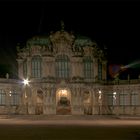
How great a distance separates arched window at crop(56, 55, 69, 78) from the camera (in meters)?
80.4

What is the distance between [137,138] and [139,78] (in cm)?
4878

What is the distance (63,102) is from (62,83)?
5378mm

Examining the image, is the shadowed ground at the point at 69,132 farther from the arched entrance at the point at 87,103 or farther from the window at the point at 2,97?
the arched entrance at the point at 87,103

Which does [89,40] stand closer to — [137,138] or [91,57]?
[91,57]

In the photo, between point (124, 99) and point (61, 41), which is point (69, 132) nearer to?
point (124, 99)

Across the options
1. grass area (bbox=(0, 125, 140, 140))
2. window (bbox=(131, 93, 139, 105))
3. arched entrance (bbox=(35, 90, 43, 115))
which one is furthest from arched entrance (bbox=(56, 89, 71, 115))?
grass area (bbox=(0, 125, 140, 140))

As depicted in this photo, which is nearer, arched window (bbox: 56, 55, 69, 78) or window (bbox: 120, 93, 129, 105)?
window (bbox: 120, 93, 129, 105)

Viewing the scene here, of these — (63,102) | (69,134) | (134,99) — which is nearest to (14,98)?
(63,102)

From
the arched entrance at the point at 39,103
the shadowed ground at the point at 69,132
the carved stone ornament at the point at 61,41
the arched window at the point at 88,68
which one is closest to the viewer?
the shadowed ground at the point at 69,132

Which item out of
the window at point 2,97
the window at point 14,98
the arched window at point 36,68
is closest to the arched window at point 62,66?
the arched window at point 36,68

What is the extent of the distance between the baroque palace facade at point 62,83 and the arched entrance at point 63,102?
0.18 metres

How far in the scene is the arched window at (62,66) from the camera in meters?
80.4

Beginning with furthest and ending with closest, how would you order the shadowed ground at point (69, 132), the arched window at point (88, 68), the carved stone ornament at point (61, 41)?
the arched window at point (88, 68) → the carved stone ornament at point (61, 41) → the shadowed ground at point (69, 132)

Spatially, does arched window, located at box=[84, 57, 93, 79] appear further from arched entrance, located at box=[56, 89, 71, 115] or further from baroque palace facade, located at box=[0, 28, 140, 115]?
arched entrance, located at box=[56, 89, 71, 115]
